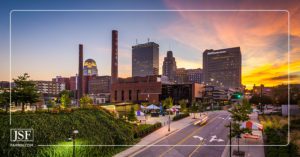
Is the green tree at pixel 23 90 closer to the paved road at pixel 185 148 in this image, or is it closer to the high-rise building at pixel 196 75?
the paved road at pixel 185 148

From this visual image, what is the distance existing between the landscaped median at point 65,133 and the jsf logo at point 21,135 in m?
0.25

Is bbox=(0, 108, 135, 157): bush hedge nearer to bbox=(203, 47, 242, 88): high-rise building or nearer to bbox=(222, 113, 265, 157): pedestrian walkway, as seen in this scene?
bbox=(222, 113, 265, 157): pedestrian walkway

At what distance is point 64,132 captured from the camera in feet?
48.7

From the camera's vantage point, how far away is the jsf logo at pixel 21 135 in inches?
470

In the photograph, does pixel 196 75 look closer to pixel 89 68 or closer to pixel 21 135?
pixel 89 68

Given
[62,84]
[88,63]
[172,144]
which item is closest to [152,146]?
[172,144]

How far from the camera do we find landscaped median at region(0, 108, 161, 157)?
1219 centimetres

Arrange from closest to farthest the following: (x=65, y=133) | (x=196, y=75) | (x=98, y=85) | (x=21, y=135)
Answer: (x=21, y=135), (x=65, y=133), (x=98, y=85), (x=196, y=75)

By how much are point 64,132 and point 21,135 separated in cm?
272

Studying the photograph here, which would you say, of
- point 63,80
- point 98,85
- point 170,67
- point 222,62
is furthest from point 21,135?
point 170,67

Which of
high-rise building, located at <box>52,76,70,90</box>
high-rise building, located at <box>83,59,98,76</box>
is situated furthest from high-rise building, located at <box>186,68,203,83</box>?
high-rise building, located at <box>52,76,70,90</box>

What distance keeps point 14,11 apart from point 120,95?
257 ft

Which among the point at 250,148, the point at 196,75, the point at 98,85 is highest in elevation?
the point at 196,75

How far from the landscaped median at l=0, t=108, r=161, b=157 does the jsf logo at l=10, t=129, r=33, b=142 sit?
245mm
